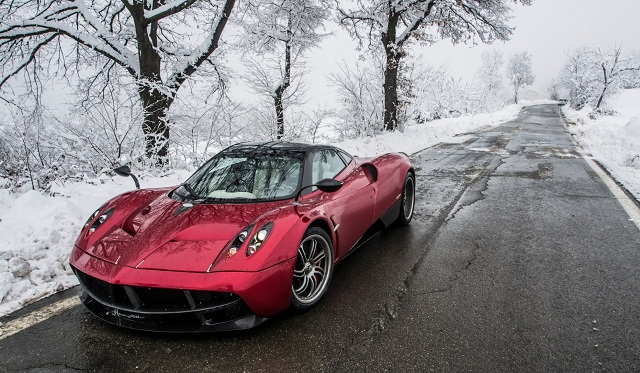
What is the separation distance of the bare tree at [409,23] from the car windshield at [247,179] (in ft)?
38.0

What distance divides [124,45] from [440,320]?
8.80 meters

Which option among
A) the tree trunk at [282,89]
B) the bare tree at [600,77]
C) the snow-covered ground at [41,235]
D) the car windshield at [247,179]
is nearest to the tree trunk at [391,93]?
the tree trunk at [282,89]

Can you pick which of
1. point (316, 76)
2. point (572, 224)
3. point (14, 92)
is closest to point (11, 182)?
point (14, 92)

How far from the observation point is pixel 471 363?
2.00m

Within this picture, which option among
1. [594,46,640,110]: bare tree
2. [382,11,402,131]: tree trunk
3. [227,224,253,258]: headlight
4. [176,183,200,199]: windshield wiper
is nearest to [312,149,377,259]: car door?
[227,224,253,258]: headlight

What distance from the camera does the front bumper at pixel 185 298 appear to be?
2.02 meters

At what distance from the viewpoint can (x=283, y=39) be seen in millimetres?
12570

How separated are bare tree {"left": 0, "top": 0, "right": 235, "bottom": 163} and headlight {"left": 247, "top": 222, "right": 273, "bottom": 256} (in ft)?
17.1

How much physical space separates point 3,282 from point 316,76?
11128 millimetres

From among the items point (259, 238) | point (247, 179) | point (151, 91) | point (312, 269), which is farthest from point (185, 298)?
point (151, 91)

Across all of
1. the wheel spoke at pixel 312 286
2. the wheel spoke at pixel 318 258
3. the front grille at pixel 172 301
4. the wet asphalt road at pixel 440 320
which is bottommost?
the wet asphalt road at pixel 440 320

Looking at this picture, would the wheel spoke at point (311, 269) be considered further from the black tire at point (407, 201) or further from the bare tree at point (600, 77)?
the bare tree at point (600, 77)

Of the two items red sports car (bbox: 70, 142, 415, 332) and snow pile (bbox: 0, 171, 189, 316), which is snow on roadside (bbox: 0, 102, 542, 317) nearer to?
snow pile (bbox: 0, 171, 189, 316)

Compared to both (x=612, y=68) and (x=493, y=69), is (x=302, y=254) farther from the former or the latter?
(x=493, y=69)
